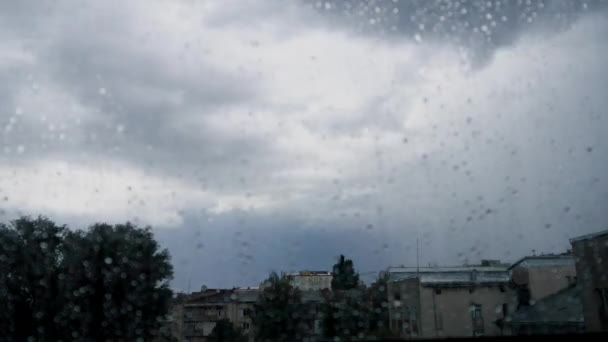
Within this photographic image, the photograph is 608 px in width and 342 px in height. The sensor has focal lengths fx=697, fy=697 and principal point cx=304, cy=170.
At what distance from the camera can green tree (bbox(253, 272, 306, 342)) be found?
23750 mm

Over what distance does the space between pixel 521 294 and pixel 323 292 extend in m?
11.8

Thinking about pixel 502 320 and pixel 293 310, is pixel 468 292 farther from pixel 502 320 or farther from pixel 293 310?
pixel 293 310

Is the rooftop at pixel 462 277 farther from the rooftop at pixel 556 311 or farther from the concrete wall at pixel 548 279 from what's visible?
the rooftop at pixel 556 311

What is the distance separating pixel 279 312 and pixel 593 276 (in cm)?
1239

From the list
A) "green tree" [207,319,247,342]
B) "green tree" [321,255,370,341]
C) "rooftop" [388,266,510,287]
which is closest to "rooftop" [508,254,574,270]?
"rooftop" [388,266,510,287]

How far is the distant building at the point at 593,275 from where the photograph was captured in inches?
987

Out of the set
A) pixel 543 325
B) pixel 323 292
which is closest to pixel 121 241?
pixel 323 292

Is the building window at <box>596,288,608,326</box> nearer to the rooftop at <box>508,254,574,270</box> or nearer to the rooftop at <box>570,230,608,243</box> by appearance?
the rooftop at <box>570,230,608,243</box>

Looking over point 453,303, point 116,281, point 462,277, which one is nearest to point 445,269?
point 462,277

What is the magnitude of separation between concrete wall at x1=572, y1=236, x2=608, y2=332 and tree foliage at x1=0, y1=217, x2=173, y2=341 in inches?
627

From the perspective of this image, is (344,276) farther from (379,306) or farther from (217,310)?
(217,310)

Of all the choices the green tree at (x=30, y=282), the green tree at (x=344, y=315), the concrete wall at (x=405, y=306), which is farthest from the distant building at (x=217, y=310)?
the green tree at (x=30, y=282)

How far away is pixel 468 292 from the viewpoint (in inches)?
1474

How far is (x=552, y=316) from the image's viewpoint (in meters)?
29.9
